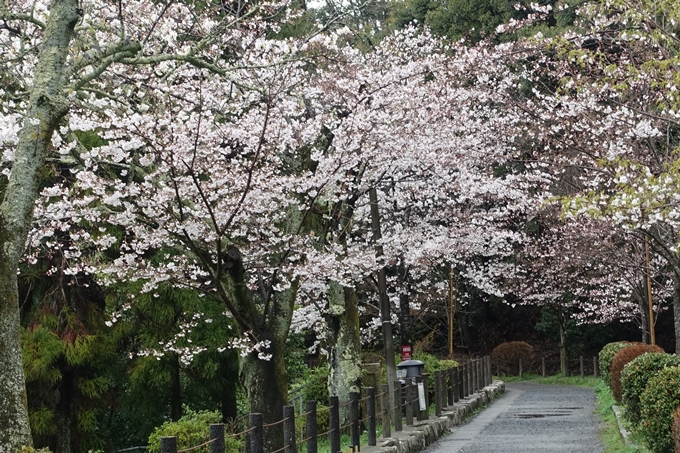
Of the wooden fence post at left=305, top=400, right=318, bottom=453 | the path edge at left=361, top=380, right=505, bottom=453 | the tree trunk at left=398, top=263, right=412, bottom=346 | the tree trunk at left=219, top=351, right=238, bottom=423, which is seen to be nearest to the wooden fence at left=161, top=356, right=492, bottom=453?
the wooden fence post at left=305, top=400, right=318, bottom=453

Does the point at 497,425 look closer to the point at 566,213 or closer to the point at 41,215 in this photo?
the point at 566,213

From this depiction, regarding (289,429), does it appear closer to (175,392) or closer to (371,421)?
(371,421)

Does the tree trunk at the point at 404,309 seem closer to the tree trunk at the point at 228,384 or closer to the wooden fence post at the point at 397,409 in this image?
the tree trunk at the point at 228,384

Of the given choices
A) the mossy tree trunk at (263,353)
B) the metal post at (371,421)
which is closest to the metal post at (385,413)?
the metal post at (371,421)

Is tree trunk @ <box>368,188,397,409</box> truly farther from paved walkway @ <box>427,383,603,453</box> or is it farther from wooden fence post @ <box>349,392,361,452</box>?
wooden fence post @ <box>349,392,361,452</box>

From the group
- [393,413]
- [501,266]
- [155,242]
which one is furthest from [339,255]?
[501,266]

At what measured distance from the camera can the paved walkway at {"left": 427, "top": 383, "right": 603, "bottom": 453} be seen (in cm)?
1289

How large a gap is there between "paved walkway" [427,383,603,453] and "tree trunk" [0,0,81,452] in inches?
294

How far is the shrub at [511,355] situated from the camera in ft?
120

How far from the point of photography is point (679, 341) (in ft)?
62.7

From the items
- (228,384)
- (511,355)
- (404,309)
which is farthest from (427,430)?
(511,355)

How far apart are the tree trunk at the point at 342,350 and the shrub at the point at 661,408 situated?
7.25 m

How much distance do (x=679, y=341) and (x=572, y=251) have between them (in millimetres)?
6310

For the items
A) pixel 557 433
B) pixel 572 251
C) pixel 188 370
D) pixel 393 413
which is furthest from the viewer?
pixel 572 251
